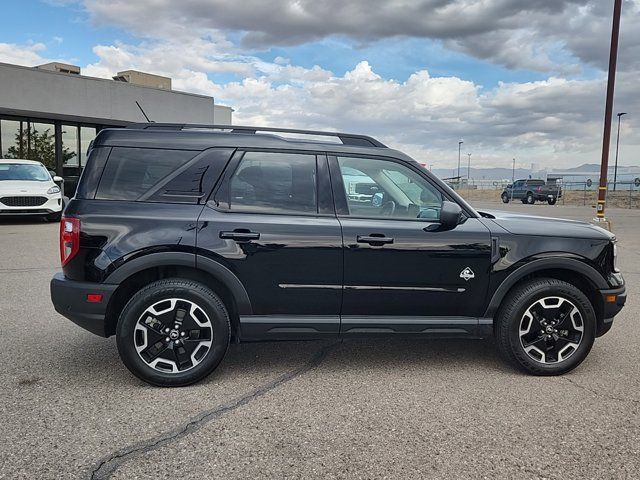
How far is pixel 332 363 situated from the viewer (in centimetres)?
432

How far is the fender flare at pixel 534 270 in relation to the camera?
4023mm

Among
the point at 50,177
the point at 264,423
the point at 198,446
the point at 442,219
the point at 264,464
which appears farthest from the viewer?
the point at 50,177

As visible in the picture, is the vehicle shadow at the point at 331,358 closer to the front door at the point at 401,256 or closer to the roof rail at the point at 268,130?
the front door at the point at 401,256

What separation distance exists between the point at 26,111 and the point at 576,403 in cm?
2238

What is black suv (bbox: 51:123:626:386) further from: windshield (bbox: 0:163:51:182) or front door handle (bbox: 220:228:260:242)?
windshield (bbox: 0:163:51:182)

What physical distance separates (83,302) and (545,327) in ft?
11.1

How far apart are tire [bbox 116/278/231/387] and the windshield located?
12.8 metres

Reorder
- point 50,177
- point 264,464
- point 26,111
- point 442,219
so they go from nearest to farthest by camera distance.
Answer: point 264,464 < point 442,219 < point 50,177 < point 26,111

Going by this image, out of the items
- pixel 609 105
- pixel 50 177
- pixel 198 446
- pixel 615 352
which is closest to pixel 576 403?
pixel 615 352

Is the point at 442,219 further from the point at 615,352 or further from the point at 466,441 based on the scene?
the point at 615,352

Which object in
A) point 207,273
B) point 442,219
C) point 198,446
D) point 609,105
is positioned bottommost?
point 198,446

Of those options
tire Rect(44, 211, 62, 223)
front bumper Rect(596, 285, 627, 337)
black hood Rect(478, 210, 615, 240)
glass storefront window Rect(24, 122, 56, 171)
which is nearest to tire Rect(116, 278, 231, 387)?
black hood Rect(478, 210, 615, 240)

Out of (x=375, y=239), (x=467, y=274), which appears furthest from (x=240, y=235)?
(x=467, y=274)

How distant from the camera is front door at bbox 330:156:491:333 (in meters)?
3.89
